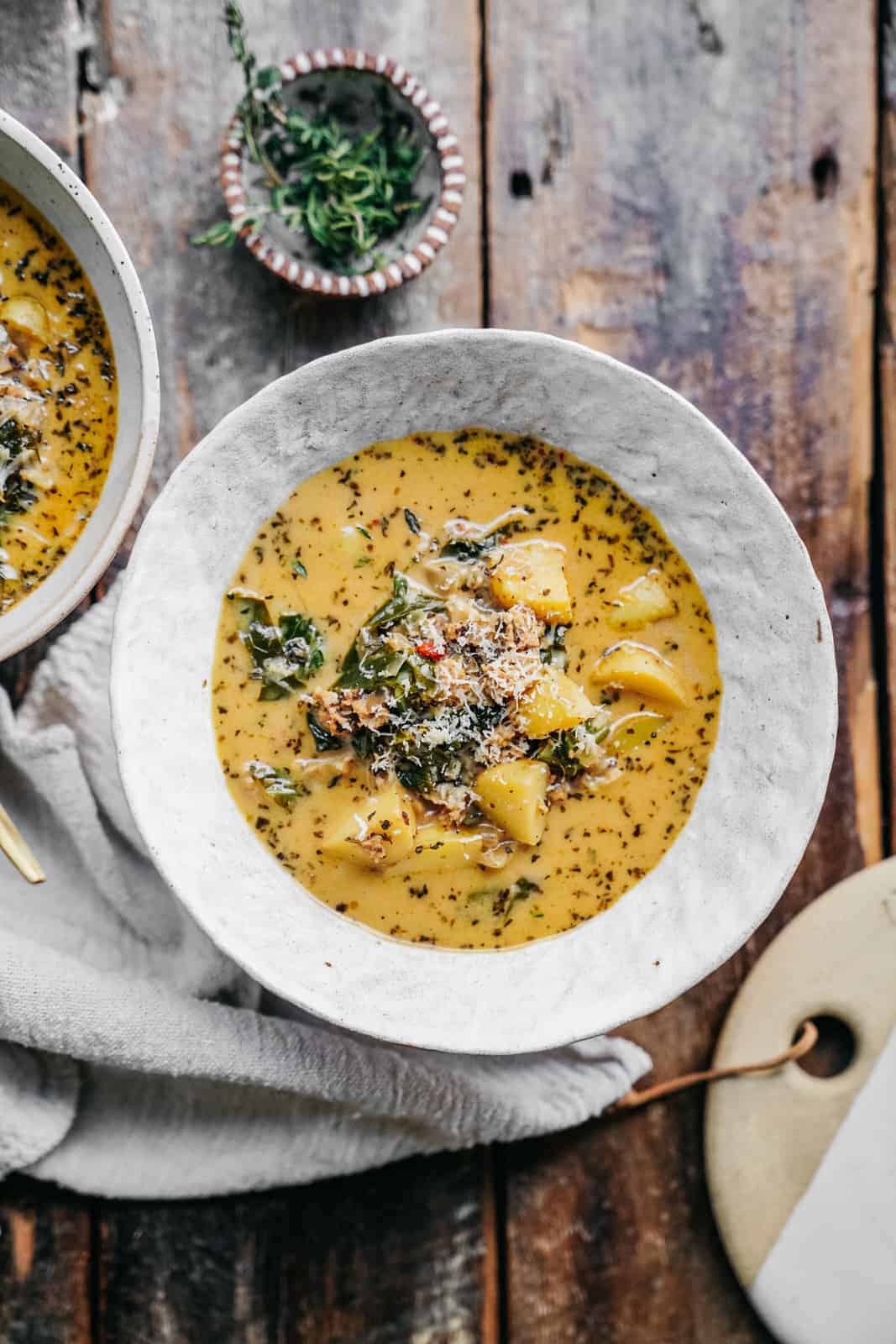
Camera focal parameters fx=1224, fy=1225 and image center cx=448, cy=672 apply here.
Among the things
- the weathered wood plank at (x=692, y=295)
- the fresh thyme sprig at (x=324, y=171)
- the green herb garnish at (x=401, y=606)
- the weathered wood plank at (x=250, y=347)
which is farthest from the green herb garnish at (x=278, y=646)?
the weathered wood plank at (x=692, y=295)

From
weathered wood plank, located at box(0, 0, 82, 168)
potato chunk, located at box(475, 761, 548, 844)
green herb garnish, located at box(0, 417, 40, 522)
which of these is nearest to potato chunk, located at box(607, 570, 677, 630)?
potato chunk, located at box(475, 761, 548, 844)

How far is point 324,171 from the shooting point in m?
2.66

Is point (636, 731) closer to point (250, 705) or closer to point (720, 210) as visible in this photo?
point (250, 705)

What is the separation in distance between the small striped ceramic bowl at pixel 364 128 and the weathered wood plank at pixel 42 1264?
85.2 inches

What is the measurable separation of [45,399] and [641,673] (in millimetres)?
1305

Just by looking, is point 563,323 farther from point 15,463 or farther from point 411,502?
point 15,463

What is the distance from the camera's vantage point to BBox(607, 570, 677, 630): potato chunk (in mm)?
2479

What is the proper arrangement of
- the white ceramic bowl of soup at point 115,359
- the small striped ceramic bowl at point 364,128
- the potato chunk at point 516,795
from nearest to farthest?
the white ceramic bowl of soup at point 115,359 → the potato chunk at point 516,795 → the small striped ceramic bowl at point 364,128

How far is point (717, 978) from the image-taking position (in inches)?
115

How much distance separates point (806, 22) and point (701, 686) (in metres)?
1.66

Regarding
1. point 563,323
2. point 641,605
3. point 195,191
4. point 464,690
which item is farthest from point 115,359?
point 641,605

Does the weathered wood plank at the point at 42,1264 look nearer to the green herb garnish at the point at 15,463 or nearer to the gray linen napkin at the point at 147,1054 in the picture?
the gray linen napkin at the point at 147,1054

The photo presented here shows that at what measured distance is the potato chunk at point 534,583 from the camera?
95.2 inches

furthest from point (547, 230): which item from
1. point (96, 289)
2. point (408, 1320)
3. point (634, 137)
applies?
point (408, 1320)
